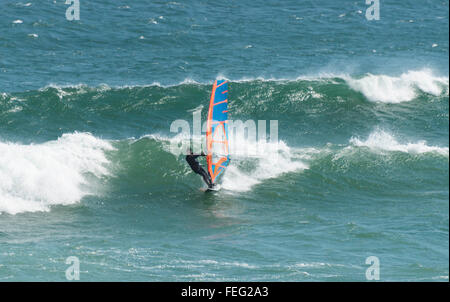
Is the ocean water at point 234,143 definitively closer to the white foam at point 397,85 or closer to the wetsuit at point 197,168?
the white foam at point 397,85

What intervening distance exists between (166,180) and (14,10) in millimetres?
18568

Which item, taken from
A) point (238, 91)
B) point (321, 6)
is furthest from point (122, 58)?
point (321, 6)

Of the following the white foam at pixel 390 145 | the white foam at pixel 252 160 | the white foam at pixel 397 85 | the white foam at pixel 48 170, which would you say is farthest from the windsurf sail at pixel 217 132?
the white foam at pixel 397 85

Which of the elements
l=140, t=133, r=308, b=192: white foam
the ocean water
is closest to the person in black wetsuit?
the ocean water

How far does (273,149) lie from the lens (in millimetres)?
22328

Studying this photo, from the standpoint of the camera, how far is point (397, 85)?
29.0 m

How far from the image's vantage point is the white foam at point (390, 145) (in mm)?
21609

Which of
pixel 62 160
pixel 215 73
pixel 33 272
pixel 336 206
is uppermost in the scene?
pixel 215 73

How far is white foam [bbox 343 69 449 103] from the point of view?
28141 mm

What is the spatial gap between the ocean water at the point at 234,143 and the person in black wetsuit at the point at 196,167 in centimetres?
37

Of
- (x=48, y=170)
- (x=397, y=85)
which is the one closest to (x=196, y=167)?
(x=48, y=170)

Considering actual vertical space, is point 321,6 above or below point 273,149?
above

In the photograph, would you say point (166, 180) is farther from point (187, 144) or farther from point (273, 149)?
point (273, 149)

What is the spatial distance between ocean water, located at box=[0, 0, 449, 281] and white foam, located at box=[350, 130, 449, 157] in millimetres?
69
